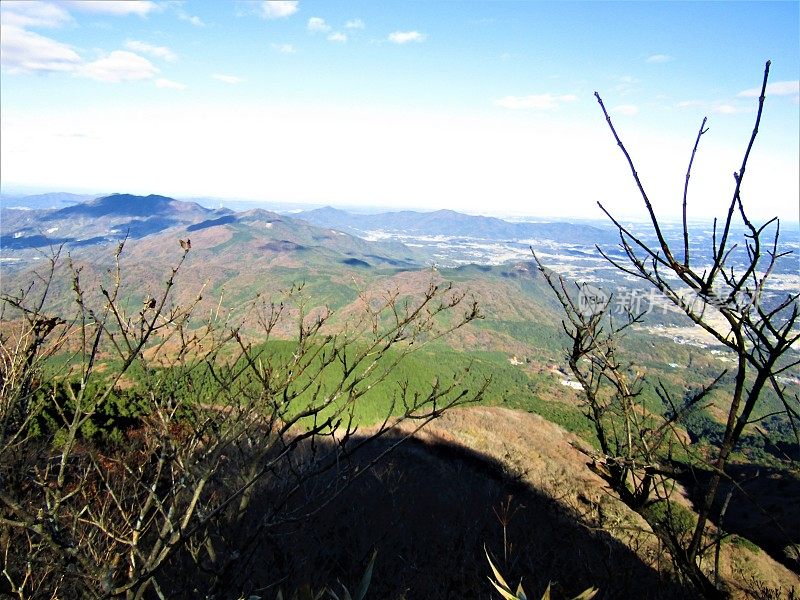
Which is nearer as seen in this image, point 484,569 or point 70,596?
point 70,596

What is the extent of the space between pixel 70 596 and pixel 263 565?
378 cm

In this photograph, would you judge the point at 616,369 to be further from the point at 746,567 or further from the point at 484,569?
the point at 746,567

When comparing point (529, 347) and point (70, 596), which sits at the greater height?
point (70, 596)

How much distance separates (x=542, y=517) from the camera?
1948cm

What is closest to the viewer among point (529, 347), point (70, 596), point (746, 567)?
point (70, 596)

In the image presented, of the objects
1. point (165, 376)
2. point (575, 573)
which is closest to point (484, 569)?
point (575, 573)

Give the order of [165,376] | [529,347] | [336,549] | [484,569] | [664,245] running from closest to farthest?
[664,245] → [165,376] → [484,569] → [336,549] → [529,347]

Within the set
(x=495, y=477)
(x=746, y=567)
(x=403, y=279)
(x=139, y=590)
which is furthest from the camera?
(x=403, y=279)

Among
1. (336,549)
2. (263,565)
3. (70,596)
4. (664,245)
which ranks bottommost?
(336,549)

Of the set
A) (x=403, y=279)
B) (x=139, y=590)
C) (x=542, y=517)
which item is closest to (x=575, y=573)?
(x=542, y=517)

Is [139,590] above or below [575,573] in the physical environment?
above

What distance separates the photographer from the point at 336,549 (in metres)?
13.1

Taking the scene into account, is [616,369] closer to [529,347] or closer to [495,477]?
[495,477]

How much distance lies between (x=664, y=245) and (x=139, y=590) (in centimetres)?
Answer: 363
